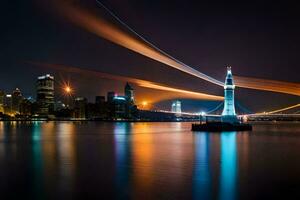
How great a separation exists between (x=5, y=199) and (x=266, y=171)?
9879 mm

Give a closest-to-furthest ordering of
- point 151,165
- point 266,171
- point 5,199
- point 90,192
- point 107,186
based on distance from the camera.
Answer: point 5,199, point 90,192, point 107,186, point 266,171, point 151,165

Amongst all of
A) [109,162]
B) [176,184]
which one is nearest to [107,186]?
[176,184]

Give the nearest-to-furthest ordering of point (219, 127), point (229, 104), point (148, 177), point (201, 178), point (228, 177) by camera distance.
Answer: point (148, 177) < point (201, 178) < point (228, 177) < point (219, 127) < point (229, 104)

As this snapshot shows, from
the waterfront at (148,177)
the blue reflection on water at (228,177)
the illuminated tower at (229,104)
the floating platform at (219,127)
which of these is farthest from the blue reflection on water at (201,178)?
the illuminated tower at (229,104)

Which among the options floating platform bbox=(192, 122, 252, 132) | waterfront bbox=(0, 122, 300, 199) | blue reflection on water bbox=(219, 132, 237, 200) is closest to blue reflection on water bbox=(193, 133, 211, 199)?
waterfront bbox=(0, 122, 300, 199)

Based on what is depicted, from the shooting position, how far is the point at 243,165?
717 inches

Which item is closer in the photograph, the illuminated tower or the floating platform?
the floating platform

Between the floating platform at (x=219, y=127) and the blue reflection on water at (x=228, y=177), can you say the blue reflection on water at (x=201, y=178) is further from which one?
the floating platform at (x=219, y=127)

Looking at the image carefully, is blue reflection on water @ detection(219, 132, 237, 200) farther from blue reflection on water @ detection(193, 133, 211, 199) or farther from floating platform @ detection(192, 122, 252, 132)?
floating platform @ detection(192, 122, 252, 132)

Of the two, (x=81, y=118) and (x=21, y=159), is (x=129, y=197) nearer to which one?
(x=21, y=159)

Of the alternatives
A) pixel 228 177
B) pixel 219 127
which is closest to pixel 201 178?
pixel 228 177

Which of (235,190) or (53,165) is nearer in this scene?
(235,190)

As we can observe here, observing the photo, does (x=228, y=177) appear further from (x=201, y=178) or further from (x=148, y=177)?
(x=148, y=177)

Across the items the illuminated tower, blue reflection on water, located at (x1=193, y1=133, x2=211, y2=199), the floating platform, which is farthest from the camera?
the illuminated tower
